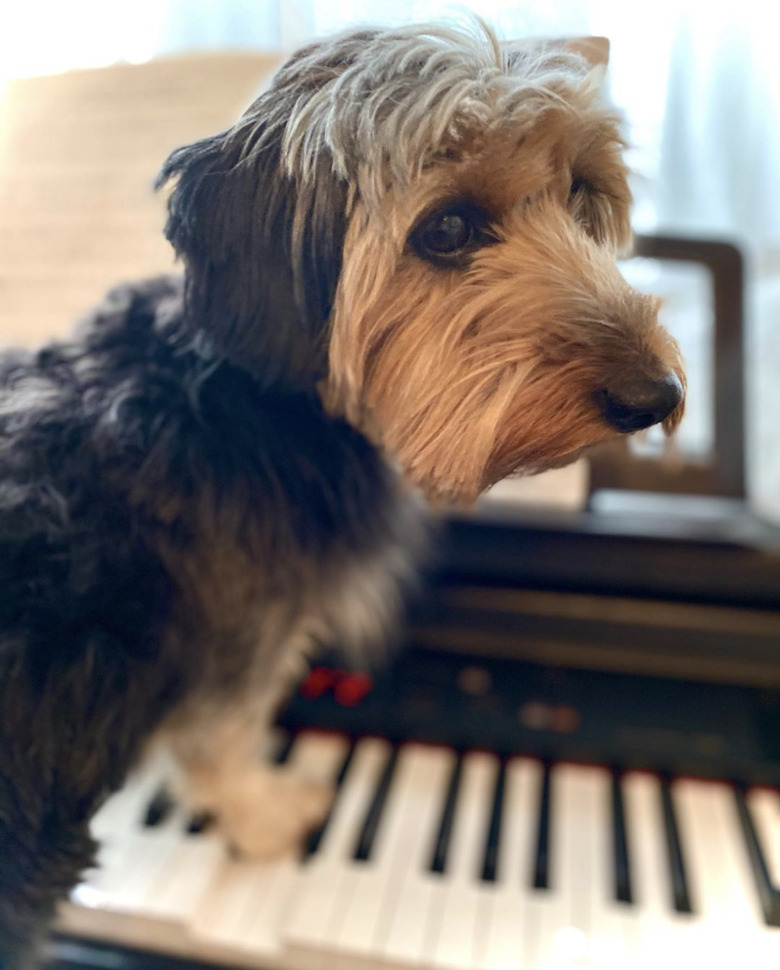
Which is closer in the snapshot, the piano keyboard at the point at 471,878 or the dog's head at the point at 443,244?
the dog's head at the point at 443,244

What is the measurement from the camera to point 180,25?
23.0 inches

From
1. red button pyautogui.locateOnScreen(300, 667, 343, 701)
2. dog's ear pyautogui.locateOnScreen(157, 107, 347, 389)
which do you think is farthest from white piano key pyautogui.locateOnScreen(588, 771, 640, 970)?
dog's ear pyautogui.locateOnScreen(157, 107, 347, 389)

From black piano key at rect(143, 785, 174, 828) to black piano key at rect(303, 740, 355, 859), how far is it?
16 cm

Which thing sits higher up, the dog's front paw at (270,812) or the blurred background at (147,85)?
the blurred background at (147,85)

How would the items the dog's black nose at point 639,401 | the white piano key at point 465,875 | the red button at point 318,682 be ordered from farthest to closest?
the red button at point 318,682
the white piano key at point 465,875
the dog's black nose at point 639,401

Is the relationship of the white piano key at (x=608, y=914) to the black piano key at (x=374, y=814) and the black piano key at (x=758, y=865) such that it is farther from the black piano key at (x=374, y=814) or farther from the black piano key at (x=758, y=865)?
the black piano key at (x=374, y=814)

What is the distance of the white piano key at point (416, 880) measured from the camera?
71 cm

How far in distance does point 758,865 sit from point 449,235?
26.6 inches

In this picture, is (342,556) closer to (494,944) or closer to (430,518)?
(430,518)

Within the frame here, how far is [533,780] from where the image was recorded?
84 cm

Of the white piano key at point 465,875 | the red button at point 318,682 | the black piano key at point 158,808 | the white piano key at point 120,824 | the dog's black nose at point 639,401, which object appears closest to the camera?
the dog's black nose at point 639,401

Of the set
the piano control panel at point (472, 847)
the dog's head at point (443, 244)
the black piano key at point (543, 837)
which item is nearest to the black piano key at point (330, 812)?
the piano control panel at point (472, 847)

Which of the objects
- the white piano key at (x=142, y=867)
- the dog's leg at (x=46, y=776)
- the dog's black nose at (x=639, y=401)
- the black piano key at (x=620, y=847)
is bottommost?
the black piano key at (x=620, y=847)

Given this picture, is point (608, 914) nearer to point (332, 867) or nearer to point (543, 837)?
point (543, 837)
